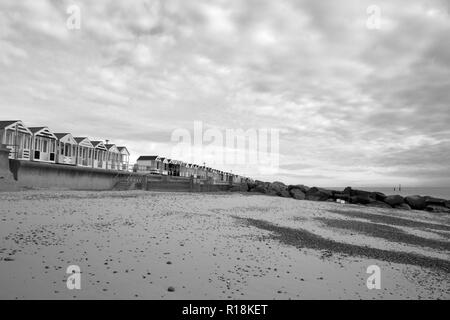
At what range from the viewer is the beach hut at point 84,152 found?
37.9 m

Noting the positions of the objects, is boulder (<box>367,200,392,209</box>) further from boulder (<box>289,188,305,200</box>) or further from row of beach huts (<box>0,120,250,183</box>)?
row of beach huts (<box>0,120,250,183</box>)

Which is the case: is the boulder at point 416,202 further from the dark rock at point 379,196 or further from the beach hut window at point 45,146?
the beach hut window at point 45,146

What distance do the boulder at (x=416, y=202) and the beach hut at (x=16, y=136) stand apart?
39.6 metres

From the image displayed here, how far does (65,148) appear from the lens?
36562 mm

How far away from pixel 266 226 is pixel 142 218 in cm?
462

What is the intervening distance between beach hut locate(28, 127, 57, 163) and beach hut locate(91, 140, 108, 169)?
7292 millimetres

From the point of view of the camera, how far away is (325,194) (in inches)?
1475

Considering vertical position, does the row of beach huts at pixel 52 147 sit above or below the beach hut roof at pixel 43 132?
below

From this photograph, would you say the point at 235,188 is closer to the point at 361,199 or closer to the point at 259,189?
the point at 259,189

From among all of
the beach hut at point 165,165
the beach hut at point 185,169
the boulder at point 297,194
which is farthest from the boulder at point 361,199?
the beach hut at point 185,169

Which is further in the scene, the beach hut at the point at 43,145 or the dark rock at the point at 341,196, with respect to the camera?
the dark rock at the point at 341,196

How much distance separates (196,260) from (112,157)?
4369 cm
